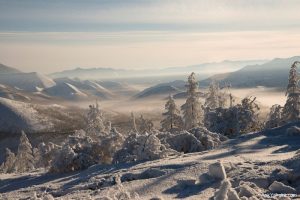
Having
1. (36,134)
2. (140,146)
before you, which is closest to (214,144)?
(140,146)

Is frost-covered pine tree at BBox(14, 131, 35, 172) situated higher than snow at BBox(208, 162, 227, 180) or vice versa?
snow at BBox(208, 162, 227, 180)

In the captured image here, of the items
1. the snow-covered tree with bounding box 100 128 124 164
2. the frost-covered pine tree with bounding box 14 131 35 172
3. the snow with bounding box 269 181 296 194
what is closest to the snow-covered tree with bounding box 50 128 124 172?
the snow-covered tree with bounding box 100 128 124 164

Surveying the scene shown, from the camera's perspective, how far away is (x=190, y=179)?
65.8 ft

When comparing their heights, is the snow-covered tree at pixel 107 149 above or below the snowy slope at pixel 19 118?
above

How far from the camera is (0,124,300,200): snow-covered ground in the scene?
1816cm

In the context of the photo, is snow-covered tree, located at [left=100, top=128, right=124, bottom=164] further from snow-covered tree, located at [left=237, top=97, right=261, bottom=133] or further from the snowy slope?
the snowy slope

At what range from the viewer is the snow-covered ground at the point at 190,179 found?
1816 centimetres

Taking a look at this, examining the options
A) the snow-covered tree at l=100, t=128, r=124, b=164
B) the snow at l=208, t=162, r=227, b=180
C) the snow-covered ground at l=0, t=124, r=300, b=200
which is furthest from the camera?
the snow-covered tree at l=100, t=128, r=124, b=164

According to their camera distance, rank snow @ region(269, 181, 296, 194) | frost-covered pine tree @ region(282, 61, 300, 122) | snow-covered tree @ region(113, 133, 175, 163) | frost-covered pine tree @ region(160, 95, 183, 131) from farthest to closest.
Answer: frost-covered pine tree @ region(160, 95, 183, 131) < frost-covered pine tree @ region(282, 61, 300, 122) < snow-covered tree @ region(113, 133, 175, 163) < snow @ region(269, 181, 296, 194)

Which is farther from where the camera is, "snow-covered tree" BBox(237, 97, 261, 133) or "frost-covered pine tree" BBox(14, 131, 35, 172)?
"frost-covered pine tree" BBox(14, 131, 35, 172)

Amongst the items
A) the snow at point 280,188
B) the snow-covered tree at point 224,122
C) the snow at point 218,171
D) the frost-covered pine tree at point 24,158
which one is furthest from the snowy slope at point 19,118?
the snow at point 280,188

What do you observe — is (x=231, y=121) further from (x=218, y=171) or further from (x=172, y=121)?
(x=218, y=171)

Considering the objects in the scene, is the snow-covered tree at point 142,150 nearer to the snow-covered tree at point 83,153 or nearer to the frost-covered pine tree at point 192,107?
the snow-covered tree at point 83,153

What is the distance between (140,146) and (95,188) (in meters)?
8.76
